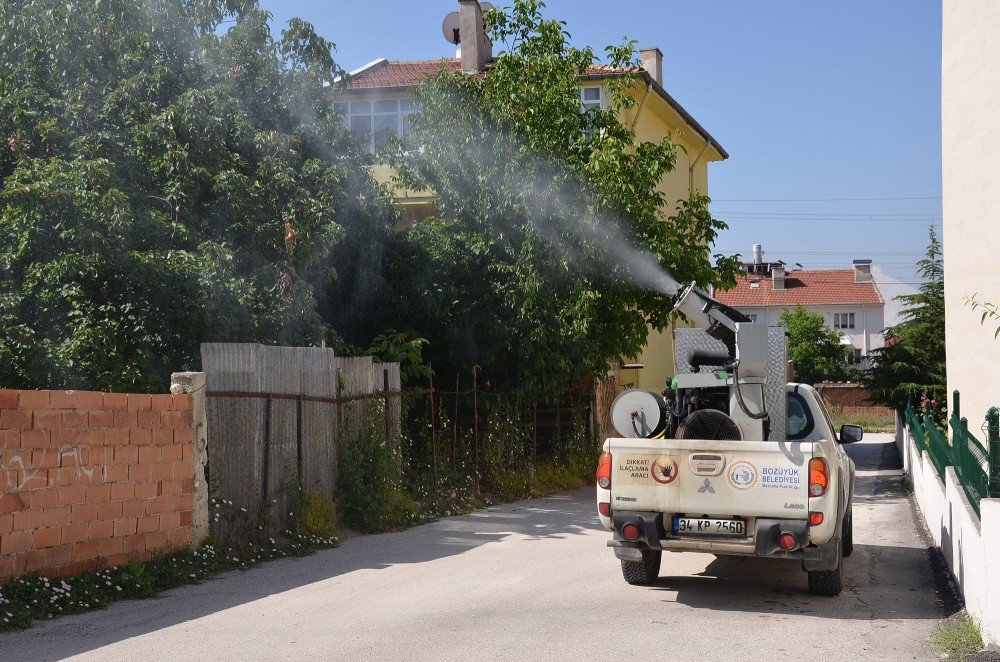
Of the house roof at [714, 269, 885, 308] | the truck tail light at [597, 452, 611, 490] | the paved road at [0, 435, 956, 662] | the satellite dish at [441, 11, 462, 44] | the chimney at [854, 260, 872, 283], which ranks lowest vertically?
→ the paved road at [0, 435, 956, 662]

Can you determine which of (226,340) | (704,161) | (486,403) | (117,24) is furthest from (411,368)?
(704,161)

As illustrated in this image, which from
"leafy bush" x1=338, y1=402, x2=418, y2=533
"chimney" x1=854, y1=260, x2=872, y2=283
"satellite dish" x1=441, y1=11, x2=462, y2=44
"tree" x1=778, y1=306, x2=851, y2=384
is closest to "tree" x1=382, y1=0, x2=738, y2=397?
"leafy bush" x1=338, y1=402, x2=418, y2=533

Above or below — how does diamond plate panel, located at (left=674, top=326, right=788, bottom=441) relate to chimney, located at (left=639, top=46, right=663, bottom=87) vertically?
below

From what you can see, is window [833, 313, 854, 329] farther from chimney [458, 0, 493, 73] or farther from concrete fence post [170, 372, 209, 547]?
concrete fence post [170, 372, 209, 547]

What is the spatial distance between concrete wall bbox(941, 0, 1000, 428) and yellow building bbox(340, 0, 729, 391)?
5176 mm

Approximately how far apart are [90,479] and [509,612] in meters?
3.64

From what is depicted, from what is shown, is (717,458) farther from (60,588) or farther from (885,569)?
(60,588)

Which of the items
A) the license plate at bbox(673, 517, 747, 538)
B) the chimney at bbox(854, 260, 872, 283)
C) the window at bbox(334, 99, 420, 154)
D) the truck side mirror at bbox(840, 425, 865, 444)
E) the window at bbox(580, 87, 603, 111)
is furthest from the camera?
the chimney at bbox(854, 260, 872, 283)

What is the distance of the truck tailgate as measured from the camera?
8.05 metres

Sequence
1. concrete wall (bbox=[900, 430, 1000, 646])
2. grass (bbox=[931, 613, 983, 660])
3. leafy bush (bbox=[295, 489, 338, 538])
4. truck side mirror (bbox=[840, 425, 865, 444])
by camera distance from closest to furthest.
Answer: concrete wall (bbox=[900, 430, 1000, 646])
grass (bbox=[931, 613, 983, 660])
truck side mirror (bbox=[840, 425, 865, 444])
leafy bush (bbox=[295, 489, 338, 538])

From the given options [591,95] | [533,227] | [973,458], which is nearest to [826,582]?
[973,458]

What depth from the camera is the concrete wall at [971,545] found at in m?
6.40

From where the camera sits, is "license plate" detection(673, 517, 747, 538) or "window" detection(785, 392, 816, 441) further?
"window" detection(785, 392, 816, 441)

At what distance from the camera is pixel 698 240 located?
746 inches
